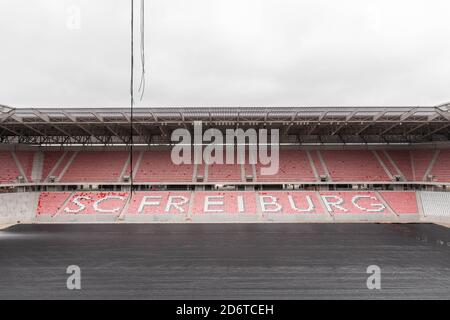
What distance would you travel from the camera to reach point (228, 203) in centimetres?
3098

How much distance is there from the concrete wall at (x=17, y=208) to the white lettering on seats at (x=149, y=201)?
1102 centimetres

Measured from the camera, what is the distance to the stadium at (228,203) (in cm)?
1267

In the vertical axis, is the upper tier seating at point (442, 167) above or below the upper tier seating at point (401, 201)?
above

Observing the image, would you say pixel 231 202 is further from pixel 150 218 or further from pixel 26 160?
pixel 26 160

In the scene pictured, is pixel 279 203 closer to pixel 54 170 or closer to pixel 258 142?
pixel 258 142

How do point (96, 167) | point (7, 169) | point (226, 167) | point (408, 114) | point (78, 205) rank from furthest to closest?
point (226, 167)
point (96, 167)
point (7, 169)
point (78, 205)
point (408, 114)

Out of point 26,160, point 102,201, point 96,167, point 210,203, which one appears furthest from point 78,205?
point 210,203

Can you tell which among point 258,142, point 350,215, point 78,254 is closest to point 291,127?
point 258,142

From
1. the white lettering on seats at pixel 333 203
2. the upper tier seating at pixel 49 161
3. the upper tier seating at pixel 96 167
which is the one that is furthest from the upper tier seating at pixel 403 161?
the upper tier seating at pixel 49 161

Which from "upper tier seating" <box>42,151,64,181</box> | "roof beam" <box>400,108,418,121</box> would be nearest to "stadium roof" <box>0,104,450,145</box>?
"roof beam" <box>400,108,418,121</box>

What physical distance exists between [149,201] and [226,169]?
1049 centimetres

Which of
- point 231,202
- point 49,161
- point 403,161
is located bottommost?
point 231,202

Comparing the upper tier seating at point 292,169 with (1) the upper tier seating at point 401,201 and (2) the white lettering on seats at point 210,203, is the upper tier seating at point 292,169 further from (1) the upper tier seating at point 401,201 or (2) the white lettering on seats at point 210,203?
(1) the upper tier seating at point 401,201
